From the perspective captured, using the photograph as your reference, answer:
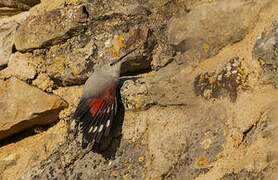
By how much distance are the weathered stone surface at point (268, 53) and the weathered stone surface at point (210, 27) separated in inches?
8.7

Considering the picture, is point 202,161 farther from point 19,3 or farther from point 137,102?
point 19,3

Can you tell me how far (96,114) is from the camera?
→ 8.39 ft

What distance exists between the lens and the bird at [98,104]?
2.46m

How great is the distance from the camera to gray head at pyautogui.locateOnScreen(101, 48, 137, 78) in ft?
9.23

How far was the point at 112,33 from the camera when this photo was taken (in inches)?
119

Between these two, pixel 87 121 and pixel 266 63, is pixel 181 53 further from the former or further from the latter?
pixel 87 121

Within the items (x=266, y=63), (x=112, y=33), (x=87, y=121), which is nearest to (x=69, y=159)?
(x=87, y=121)

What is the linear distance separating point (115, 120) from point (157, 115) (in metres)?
0.35

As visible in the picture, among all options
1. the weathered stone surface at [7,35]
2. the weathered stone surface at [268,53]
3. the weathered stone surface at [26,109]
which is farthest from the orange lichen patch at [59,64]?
the weathered stone surface at [268,53]

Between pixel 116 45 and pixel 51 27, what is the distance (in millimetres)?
700

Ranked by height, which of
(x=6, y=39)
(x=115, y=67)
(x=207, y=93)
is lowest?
(x=207, y=93)

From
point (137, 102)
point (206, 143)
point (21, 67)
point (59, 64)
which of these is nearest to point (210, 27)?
point (137, 102)

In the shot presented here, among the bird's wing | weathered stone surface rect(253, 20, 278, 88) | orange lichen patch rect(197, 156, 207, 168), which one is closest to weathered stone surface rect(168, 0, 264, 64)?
weathered stone surface rect(253, 20, 278, 88)

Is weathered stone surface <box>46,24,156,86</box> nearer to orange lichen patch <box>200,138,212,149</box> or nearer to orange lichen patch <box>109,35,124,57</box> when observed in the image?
orange lichen patch <box>109,35,124,57</box>
